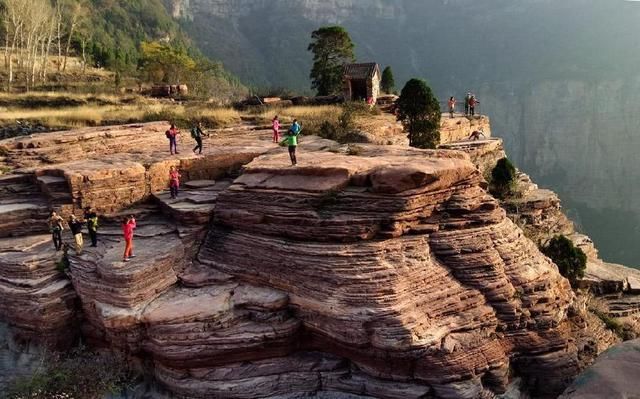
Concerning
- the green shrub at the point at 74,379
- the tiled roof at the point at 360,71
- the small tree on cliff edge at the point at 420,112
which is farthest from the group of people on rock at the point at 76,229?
the tiled roof at the point at 360,71

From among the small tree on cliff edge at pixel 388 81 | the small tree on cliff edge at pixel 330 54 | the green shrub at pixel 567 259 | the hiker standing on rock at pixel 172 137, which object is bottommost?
the green shrub at pixel 567 259

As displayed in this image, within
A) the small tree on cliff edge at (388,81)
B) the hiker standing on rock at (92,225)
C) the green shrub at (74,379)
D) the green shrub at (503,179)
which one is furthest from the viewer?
the small tree on cliff edge at (388,81)

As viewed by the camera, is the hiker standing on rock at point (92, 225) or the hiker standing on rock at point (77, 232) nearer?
the hiker standing on rock at point (77, 232)

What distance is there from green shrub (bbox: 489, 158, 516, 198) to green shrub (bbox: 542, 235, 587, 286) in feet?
18.9

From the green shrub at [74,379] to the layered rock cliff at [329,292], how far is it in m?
0.60

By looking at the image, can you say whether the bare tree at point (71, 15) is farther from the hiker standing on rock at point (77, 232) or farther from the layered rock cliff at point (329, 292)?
the layered rock cliff at point (329, 292)

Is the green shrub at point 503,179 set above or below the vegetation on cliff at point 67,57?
below

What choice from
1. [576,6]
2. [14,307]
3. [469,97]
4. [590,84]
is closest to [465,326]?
[14,307]

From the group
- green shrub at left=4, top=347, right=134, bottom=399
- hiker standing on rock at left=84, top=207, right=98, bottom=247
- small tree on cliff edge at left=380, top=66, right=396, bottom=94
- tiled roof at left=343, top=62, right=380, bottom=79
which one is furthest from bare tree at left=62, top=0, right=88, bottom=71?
green shrub at left=4, top=347, right=134, bottom=399

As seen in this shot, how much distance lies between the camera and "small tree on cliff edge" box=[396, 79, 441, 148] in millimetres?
23031

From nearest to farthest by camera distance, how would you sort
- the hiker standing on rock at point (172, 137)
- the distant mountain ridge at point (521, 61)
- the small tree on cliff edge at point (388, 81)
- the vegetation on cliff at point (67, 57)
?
1. the hiker standing on rock at point (172, 137)
2. the small tree on cliff edge at point (388, 81)
3. the vegetation on cliff at point (67, 57)
4. the distant mountain ridge at point (521, 61)

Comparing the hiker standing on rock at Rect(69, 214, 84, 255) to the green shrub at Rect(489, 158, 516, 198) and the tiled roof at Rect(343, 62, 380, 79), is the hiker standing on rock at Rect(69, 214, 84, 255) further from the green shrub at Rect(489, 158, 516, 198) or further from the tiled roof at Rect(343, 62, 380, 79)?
the tiled roof at Rect(343, 62, 380, 79)

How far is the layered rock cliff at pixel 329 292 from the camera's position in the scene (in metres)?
12.5

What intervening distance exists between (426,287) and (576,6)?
436ft
